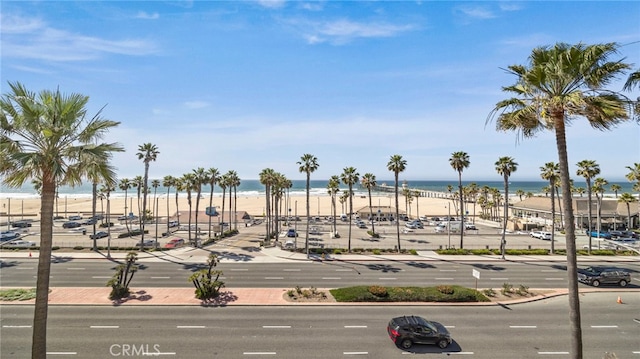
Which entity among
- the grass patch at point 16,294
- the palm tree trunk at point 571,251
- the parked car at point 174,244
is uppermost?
the palm tree trunk at point 571,251

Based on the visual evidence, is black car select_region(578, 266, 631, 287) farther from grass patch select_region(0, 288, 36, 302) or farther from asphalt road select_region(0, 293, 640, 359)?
grass patch select_region(0, 288, 36, 302)

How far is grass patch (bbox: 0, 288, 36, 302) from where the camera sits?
24322 millimetres

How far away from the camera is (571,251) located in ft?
36.1

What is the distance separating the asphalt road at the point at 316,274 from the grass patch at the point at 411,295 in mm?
4531

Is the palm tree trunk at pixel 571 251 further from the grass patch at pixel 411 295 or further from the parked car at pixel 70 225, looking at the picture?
the parked car at pixel 70 225

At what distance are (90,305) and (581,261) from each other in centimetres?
5677

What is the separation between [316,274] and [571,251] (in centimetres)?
2664

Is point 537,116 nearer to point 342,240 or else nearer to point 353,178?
point 353,178

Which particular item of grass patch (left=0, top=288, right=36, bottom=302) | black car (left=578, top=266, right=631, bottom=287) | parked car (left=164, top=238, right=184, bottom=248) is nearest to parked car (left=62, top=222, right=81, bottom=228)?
parked car (left=164, top=238, right=184, bottom=248)

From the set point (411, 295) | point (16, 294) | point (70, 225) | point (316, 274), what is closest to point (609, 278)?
point (411, 295)

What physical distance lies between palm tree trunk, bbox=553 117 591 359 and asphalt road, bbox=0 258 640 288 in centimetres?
2135

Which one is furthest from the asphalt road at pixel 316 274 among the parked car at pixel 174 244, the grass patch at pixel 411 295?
the parked car at pixel 174 244

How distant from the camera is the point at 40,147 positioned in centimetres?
1010

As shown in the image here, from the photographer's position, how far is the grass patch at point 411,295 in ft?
83.5
